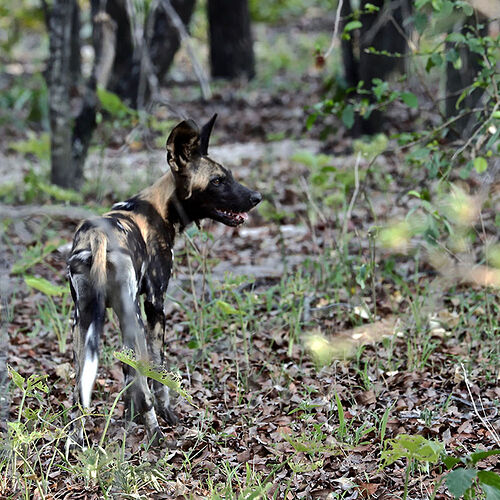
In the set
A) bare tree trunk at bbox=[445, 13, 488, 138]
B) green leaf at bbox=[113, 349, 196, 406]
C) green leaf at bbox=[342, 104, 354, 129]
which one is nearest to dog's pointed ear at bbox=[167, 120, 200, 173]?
green leaf at bbox=[113, 349, 196, 406]

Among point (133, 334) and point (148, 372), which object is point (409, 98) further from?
point (148, 372)

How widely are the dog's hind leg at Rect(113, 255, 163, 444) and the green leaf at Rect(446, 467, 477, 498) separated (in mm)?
1520

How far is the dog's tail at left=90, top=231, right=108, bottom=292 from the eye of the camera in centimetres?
382

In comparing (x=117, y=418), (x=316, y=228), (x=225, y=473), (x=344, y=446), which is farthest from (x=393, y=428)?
(x=316, y=228)

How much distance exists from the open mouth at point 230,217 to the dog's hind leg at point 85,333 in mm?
1043

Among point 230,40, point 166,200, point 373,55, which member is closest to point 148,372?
point 166,200

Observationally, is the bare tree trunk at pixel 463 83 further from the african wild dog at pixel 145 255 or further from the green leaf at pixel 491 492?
the green leaf at pixel 491 492

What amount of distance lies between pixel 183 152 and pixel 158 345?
3.61 ft

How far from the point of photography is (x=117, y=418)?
4.61m

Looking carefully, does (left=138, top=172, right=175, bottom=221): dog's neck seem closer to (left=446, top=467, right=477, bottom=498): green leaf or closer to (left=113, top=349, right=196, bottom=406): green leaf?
(left=113, top=349, right=196, bottom=406): green leaf

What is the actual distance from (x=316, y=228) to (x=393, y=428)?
377 cm

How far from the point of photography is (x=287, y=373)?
498cm

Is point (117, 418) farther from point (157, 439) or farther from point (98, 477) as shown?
point (98, 477)

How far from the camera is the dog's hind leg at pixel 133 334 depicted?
153 inches
